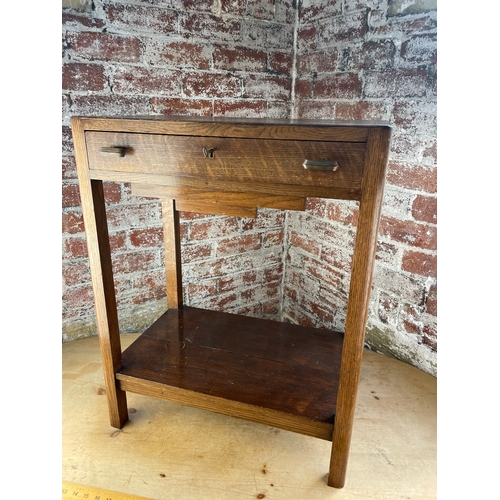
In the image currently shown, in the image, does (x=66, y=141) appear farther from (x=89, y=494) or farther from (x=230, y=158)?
(x=89, y=494)

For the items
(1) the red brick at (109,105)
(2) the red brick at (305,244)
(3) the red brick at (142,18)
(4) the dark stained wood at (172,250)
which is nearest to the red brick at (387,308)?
(2) the red brick at (305,244)

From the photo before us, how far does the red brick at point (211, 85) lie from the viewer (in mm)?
1365

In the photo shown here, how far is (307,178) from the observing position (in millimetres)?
805

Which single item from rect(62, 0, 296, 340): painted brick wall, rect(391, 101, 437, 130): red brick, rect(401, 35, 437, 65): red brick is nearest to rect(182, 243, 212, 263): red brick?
rect(62, 0, 296, 340): painted brick wall

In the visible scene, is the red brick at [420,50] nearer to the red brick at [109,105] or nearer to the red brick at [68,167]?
the red brick at [109,105]

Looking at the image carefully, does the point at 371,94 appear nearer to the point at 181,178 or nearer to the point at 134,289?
the point at 181,178

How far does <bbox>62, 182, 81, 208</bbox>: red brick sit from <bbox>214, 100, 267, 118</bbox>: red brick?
0.53 meters

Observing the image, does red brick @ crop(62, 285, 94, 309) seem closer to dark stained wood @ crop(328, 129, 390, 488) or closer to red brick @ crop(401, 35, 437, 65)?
dark stained wood @ crop(328, 129, 390, 488)

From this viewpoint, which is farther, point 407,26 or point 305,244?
point 305,244

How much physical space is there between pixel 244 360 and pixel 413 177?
712 mm

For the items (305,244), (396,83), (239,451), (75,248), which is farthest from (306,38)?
(239,451)

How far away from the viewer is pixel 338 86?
136cm
